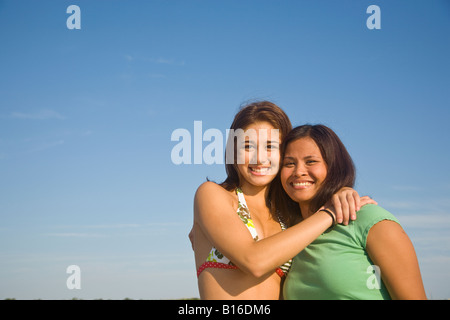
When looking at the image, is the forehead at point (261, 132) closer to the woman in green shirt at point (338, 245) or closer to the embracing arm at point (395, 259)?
the woman in green shirt at point (338, 245)

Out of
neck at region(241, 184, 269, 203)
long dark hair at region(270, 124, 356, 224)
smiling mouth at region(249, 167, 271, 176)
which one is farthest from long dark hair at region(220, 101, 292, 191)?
smiling mouth at region(249, 167, 271, 176)

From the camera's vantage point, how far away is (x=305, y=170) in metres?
5.73

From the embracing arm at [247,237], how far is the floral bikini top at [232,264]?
261mm

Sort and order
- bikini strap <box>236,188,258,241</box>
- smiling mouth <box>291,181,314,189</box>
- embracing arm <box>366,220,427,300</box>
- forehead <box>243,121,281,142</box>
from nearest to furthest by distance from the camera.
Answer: embracing arm <box>366,220,427,300</box> < bikini strap <box>236,188,258,241</box> < smiling mouth <box>291,181,314,189</box> < forehead <box>243,121,281,142</box>

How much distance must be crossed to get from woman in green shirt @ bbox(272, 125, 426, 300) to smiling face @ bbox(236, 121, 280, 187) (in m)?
0.16

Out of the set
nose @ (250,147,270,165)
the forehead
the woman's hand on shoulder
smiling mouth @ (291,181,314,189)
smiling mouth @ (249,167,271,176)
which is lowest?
the woman's hand on shoulder

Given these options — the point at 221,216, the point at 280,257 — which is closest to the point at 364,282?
the point at 280,257

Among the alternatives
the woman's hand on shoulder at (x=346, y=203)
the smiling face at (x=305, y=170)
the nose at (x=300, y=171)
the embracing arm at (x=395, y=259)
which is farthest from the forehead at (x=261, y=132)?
the embracing arm at (x=395, y=259)

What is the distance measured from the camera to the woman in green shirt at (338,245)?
15.7 feet

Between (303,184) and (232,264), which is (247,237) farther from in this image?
(303,184)

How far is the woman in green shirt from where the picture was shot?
4.78 metres

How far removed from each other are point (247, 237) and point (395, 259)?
5.26 feet

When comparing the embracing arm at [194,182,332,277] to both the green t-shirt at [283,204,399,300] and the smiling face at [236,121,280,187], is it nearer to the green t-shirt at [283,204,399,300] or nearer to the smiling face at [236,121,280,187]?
the green t-shirt at [283,204,399,300]
